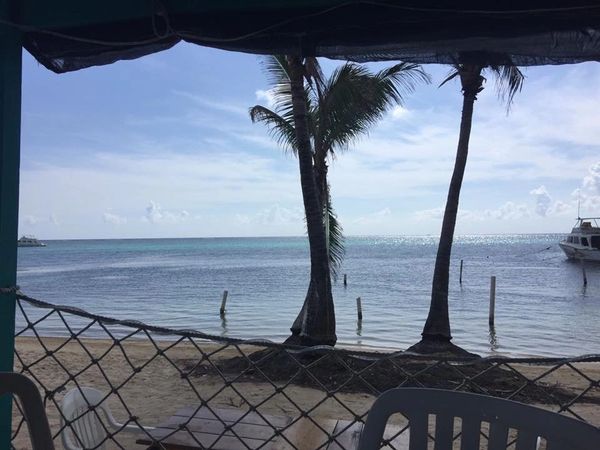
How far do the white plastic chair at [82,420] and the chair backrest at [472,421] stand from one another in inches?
69.6

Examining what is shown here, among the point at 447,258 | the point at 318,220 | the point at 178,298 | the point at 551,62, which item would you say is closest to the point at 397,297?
the point at 178,298

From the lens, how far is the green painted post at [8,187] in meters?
2.57

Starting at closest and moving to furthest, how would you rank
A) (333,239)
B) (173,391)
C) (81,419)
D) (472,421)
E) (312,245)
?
(472,421), (81,419), (173,391), (312,245), (333,239)

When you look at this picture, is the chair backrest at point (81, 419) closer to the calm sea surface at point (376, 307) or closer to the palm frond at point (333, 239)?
the palm frond at point (333, 239)

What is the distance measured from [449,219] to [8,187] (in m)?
8.62

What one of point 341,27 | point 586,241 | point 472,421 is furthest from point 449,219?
point 586,241

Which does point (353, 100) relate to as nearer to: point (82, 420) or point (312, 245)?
point (312, 245)

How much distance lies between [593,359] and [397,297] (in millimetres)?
25927

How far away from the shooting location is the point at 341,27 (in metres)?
2.46

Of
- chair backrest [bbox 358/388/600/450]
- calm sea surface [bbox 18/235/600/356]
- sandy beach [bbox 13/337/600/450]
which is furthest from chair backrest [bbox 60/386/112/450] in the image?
calm sea surface [bbox 18/235/600/356]

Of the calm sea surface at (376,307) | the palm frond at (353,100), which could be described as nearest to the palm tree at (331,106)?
the palm frond at (353,100)

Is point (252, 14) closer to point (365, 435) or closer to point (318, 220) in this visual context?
point (365, 435)

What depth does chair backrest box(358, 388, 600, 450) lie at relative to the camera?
1289 millimetres

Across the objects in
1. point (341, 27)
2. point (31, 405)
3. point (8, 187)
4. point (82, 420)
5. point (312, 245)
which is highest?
point (341, 27)
